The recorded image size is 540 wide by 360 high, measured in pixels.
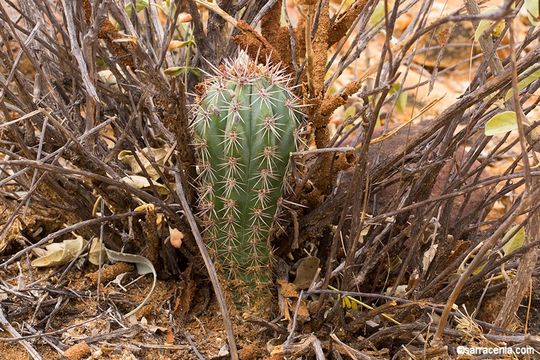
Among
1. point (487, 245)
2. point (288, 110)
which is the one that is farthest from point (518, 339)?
point (288, 110)

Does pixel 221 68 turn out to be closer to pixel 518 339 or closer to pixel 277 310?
pixel 277 310

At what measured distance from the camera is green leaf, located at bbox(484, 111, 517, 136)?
1.22 meters

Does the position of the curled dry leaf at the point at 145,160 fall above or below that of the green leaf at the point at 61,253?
above

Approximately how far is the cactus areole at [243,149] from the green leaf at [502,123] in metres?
0.39

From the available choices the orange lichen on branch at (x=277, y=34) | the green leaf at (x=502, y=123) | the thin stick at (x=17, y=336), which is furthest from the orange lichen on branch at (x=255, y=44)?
the thin stick at (x=17, y=336)

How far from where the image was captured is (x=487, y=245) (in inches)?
43.8

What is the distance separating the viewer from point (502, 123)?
4.06ft

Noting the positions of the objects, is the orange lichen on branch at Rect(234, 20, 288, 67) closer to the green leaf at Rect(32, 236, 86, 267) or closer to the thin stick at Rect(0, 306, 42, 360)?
the green leaf at Rect(32, 236, 86, 267)

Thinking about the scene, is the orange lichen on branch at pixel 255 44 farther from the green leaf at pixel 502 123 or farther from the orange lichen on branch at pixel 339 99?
the green leaf at pixel 502 123

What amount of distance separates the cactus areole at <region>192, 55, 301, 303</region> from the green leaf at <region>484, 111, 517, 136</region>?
386mm

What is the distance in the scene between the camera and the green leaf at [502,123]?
48.2 inches

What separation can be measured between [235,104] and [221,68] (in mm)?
187

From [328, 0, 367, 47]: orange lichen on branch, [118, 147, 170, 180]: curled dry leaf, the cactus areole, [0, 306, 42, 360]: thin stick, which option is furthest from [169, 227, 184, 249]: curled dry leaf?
[328, 0, 367, 47]: orange lichen on branch

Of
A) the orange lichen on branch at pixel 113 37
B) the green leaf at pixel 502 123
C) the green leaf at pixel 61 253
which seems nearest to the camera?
the green leaf at pixel 502 123
